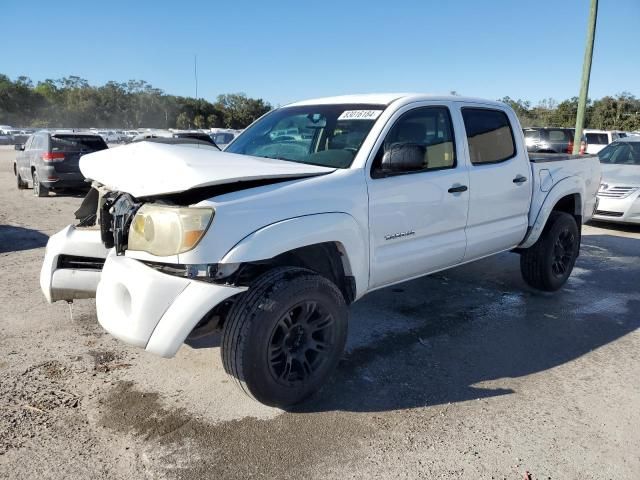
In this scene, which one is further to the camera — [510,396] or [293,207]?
[510,396]

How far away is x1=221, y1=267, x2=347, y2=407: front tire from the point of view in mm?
2748

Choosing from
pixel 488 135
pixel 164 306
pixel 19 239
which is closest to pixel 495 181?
pixel 488 135

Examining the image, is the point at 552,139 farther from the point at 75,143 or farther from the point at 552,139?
the point at 75,143

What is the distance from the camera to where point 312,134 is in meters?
3.97

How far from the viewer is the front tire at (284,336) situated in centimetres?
275

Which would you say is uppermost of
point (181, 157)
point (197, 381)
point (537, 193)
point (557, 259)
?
point (181, 157)

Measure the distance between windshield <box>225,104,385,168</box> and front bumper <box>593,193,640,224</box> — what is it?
21.1 feet

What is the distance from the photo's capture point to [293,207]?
9.53 feet

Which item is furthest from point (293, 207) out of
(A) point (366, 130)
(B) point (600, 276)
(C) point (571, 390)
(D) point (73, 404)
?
(B) point (600, 276)

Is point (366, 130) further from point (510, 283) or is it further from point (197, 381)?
point (510, 283)

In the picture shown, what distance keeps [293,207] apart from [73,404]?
176 centimetres

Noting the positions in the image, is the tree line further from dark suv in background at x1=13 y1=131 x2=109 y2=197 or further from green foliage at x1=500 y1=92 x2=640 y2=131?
dark suv in background at x1=13 y1=131 x2=109 y2=197

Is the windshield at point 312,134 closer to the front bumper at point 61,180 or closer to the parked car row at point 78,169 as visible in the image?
the parked car row at point 78,169

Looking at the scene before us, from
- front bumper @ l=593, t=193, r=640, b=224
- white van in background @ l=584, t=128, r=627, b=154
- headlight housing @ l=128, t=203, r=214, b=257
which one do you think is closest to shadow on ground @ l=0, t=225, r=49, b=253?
headlight housing @ l=128, t=203, r=214, b=257
